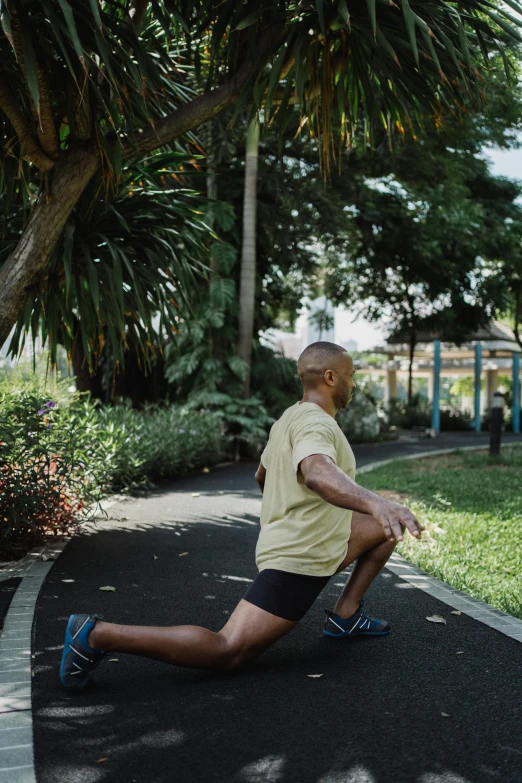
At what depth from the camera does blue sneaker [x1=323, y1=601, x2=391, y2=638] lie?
398cm

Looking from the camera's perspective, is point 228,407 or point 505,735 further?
point 228,407

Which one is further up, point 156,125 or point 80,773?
point 156,125

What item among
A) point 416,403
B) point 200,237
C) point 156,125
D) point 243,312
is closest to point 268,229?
point 243,312

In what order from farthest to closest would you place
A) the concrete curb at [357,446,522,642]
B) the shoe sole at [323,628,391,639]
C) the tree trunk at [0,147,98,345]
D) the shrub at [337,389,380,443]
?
the shrub at [337,389,380,443], the tree trunk at [0,147,98,345], the concrete curb at [357,446,522,642], the shoe sole at [323,628,391,639]

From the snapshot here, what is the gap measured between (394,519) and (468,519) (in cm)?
506

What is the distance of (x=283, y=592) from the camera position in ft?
10.6

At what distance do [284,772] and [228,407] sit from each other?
11.2m

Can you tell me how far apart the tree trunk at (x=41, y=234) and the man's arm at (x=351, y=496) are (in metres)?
2.82

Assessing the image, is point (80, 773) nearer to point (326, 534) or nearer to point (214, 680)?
point (214, 680)

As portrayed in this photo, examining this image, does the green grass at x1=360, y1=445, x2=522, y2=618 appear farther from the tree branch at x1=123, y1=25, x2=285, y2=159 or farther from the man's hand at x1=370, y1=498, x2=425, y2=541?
the tree branch at x1=123, y1=25, x2=285, y2=159

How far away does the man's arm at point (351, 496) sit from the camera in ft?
8.63

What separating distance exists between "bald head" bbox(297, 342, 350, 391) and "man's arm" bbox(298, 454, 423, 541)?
0.50 metres

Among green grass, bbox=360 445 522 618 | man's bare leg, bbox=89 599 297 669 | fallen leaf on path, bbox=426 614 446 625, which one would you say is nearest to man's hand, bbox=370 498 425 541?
man's bare leg, bbox=89 599 297 669

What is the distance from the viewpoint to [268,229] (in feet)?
47.9
